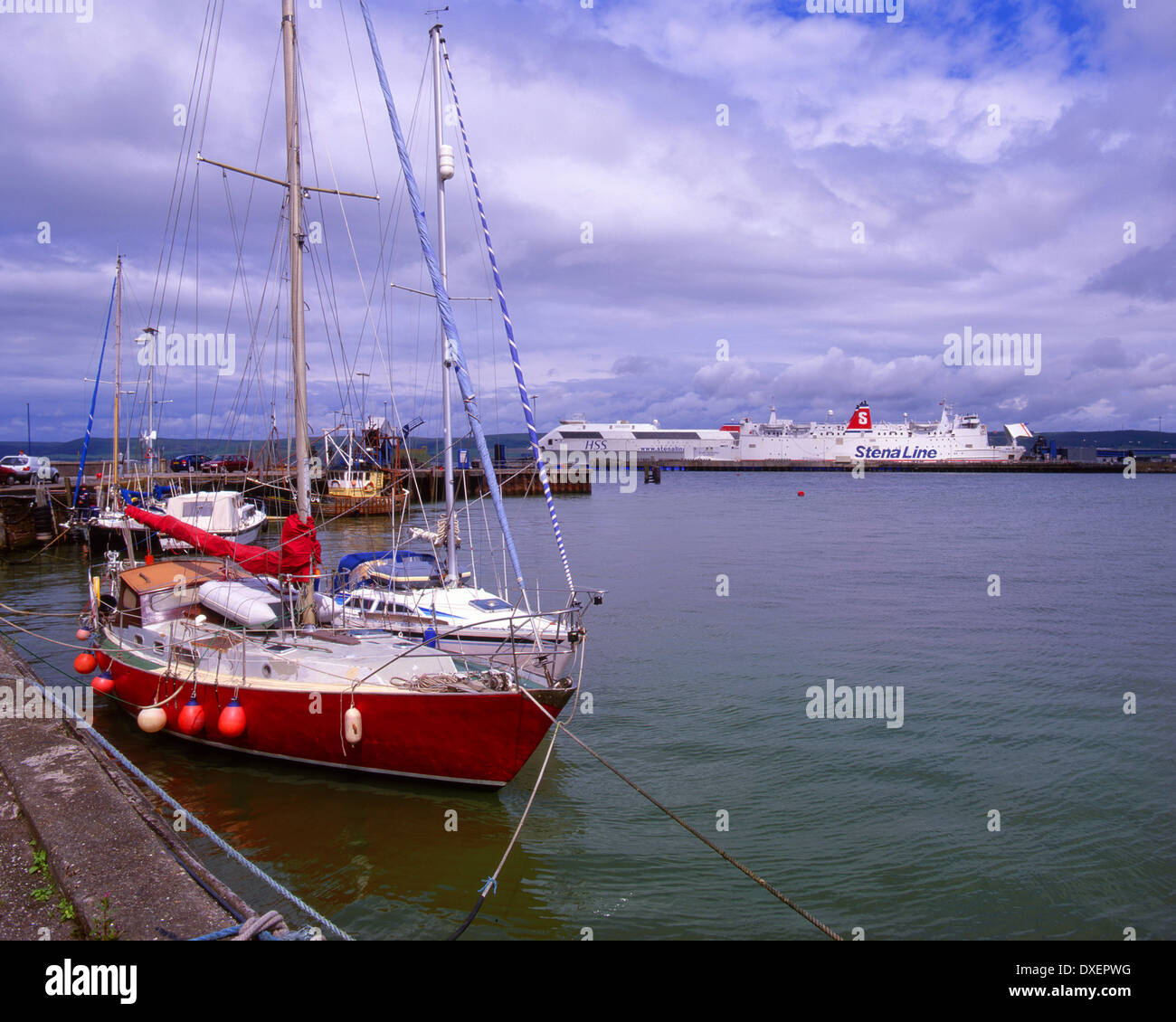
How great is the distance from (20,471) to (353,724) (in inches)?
1755

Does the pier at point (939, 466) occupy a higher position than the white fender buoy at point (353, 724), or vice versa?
the pier at point (939, 466)

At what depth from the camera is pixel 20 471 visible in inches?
1692

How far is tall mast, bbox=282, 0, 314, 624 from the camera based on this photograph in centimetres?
1066

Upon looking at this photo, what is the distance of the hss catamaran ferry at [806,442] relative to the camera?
130 metres

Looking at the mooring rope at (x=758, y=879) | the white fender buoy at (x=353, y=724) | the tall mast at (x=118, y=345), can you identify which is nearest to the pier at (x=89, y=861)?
the white fender buoy at (x=353, y=724)

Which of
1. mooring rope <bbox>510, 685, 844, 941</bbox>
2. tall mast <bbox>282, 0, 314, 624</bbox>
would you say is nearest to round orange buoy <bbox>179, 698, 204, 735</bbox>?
tall mast <bbox>282, 0, 314, 624</bbox>

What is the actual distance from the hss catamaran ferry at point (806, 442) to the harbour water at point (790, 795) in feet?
359

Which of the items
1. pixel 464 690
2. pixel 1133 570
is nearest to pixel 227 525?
pixel 464 690

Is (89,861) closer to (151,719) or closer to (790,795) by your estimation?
(151,719)

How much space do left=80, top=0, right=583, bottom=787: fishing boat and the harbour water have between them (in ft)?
2.17

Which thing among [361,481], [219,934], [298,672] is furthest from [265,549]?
[361,481]

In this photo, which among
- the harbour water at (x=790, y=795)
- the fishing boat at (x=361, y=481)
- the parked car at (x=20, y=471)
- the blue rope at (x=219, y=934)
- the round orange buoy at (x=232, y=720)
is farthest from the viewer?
the fishing boat at (x=361, y=481)

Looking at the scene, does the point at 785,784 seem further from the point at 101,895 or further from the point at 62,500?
the point at 62,500

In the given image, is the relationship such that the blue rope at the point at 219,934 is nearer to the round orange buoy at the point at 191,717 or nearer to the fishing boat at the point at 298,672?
the fishing boat at the point at 298,672
